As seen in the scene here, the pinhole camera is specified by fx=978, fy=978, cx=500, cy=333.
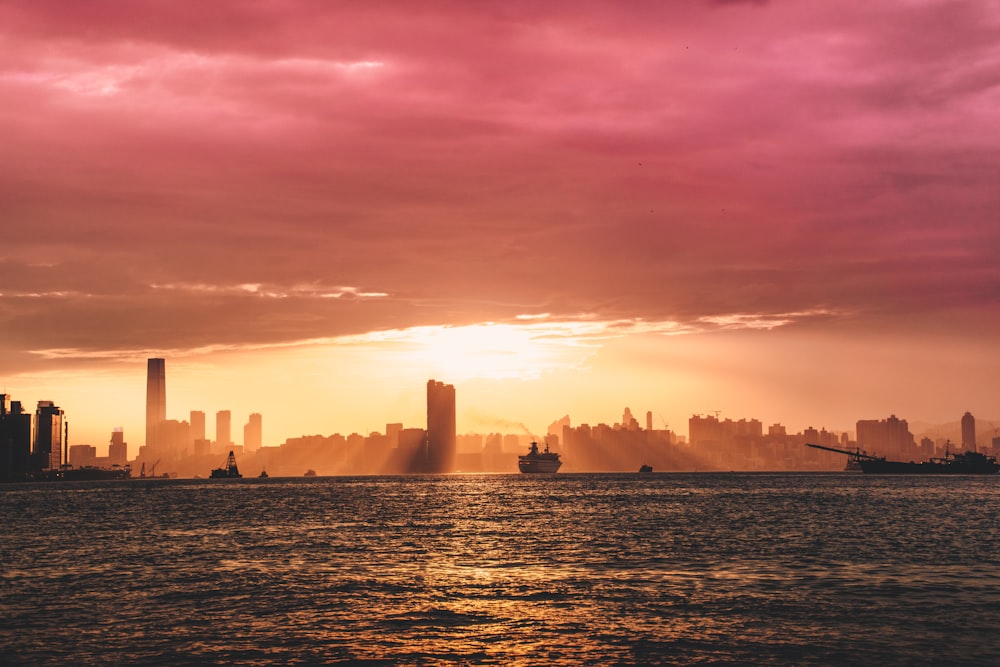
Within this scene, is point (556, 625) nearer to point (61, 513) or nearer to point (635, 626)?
point (635, 626)

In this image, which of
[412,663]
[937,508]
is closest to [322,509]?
[937,508]

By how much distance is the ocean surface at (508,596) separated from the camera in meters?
44.1

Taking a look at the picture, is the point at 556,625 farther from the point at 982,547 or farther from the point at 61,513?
the point at 61,513

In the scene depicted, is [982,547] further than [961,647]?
Yes

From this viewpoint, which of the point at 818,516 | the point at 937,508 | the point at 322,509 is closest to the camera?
the point at 818,516

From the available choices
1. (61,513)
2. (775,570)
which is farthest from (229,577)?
(61,513)

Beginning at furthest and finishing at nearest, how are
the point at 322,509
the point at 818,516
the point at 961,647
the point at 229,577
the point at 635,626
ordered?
the point at 322,509
the point at 818,516
the point at 229,577
the point at 635,626
the point at 961,647

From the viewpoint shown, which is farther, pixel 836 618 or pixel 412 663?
pixel 836 618

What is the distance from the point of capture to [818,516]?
451 ft

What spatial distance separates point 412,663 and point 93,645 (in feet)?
51.8

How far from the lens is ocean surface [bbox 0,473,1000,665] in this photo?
4406 centimetres

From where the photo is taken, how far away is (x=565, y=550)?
88.3m

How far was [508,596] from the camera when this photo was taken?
59.5m

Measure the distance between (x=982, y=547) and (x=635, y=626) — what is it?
55781mm
